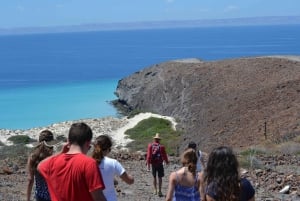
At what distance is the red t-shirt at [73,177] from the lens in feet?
Result: 20.7

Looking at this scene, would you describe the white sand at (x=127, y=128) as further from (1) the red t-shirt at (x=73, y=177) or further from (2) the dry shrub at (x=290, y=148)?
(1) the red t-shirt at (x=73, y=177)

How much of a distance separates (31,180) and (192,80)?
50.6m

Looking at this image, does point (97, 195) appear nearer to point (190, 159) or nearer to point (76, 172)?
point (76, 172)

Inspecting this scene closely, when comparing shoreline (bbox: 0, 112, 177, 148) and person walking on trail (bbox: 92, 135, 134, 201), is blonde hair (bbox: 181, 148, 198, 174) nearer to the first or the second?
person walking on trail (bbox: 92, 135, 134, 201)

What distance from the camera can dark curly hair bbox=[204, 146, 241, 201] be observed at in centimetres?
633

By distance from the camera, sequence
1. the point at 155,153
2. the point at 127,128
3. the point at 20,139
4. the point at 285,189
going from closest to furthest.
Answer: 1. the point at 285,189
2. the point at 155,153
3. the point at 20,139
4. the point at 127,128

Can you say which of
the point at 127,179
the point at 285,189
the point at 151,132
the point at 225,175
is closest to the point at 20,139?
the point at 151,132

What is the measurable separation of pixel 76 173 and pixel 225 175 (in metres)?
1.33

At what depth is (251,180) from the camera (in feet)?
58.4

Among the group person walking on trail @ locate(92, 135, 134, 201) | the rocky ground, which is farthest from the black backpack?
person walking on trail @ locate(92, 135, 134, 201)

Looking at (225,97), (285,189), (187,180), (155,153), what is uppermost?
(187,180)

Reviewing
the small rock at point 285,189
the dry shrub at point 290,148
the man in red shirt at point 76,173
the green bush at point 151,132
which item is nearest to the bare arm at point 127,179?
the man in red shirt at point 76,173

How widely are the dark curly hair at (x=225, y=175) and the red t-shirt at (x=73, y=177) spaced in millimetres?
1010

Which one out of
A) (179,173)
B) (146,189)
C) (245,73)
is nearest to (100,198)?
(179,173)
